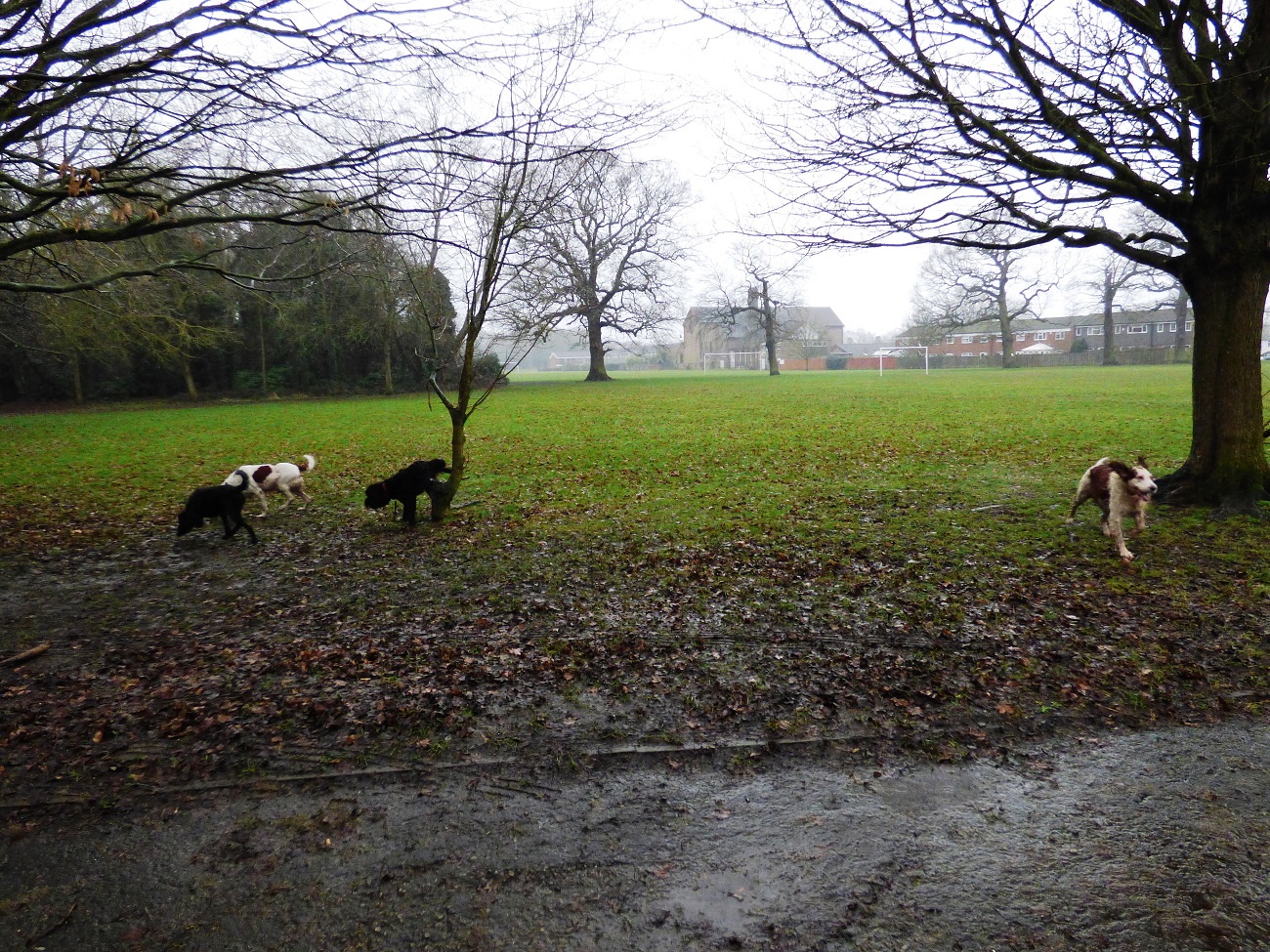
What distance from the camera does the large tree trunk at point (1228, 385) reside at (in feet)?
24.3

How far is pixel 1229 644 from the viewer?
469cm

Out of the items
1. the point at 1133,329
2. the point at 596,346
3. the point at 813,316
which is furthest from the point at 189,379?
the point at 813,316

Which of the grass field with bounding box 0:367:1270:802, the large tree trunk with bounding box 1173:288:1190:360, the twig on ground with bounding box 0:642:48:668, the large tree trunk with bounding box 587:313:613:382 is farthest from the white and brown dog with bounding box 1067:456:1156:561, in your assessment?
the large tree trunk with bounding box 1173:288:1190:360

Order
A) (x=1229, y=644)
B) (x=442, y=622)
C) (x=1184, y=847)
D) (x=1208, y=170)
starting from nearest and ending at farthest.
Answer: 1. (x=1184, y=847)
2. (x=1229, y=644)
3. (x=442, y=622)
4. (x=1208, y=170)

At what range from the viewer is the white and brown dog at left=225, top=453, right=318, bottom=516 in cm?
912

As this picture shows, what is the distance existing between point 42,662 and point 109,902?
310 cm

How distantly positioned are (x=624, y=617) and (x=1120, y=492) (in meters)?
4.82

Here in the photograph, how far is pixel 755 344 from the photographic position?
88.9 meters

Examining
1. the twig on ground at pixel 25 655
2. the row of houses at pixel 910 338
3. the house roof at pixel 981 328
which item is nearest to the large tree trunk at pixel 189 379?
the twig on ground at pixel 25 655

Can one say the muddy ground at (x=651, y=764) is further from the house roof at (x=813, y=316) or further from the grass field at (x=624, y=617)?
the house roof at (x=813, y=316)

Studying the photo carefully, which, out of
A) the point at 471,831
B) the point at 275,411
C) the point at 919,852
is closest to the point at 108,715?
the point at 471,831

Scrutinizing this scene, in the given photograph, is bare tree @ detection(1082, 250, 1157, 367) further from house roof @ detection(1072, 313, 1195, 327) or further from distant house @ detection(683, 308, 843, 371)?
distant house @ detection(683, 308, 843, 371)

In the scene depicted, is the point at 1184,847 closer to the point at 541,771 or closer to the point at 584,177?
the point at 541,771

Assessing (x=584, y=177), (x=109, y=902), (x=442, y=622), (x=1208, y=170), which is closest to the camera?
(x=109, y=902)
